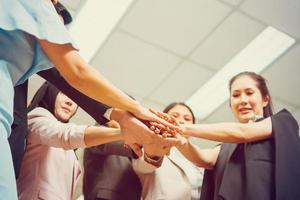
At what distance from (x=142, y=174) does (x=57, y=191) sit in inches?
17.1

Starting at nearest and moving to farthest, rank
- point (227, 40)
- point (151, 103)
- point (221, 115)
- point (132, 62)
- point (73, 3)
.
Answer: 1. point (73, 3)
2. point (227, 40)
3. point (132, 62)
4. point (151, 103)
5. point (221, 115)

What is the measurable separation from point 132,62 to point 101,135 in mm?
1749

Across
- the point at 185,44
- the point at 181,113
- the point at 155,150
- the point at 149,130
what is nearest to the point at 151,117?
the point at 149,130

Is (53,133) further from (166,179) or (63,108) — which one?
(166,179)

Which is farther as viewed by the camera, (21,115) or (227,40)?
(227,40)

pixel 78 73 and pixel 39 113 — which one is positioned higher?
pixel 78 73

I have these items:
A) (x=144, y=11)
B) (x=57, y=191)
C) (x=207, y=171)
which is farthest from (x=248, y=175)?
(x=144, y=11)

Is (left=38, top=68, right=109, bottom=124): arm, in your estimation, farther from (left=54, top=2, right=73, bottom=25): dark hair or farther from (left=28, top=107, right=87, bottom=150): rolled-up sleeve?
(left=54, top=2, right=73, bottom=25): dark hair

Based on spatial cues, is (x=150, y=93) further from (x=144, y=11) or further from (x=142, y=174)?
(x=142, y=174)

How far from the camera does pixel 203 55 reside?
315 centimetres

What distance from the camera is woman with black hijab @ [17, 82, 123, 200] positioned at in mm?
1432

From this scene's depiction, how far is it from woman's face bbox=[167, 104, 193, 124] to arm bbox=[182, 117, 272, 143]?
51 centimetres

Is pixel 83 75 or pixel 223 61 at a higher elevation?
pixel 223 61

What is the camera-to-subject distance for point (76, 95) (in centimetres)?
149
